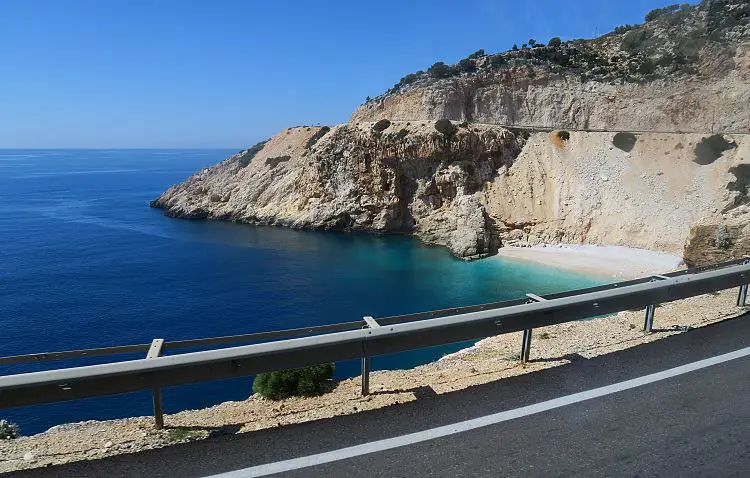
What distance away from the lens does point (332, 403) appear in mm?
5672

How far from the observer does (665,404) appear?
17.0ft

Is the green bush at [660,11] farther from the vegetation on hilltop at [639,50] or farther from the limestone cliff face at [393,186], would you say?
the limestone cliff face at [393,186]

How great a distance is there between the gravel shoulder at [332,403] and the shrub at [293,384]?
0.22m

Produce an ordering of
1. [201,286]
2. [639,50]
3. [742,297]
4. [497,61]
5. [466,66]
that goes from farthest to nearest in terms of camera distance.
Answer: [466,66] → [497,61] → [639,50] → [201,286] → [742,297]

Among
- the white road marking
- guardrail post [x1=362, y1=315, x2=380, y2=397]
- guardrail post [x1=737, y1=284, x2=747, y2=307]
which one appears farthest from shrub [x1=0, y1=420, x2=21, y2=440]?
guardrail post [x1=737, y1=284, x2=747, y2=307]

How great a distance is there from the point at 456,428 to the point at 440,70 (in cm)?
6644

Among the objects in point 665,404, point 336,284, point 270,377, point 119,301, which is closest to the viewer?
point 665,404

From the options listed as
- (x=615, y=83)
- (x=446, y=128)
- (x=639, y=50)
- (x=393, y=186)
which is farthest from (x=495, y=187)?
(x=639, y=50)

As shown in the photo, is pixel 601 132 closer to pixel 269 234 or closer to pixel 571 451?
pixel 269 234

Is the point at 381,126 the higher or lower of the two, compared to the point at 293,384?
higher

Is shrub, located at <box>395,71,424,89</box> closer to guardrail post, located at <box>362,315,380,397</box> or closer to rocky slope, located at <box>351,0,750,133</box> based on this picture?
rocky slope, located at <box>351,0,750,133</box>

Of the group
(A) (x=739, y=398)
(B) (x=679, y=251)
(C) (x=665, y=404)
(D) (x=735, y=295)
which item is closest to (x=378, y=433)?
(C) (x=665, y=404)

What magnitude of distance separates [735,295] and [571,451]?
8524mm

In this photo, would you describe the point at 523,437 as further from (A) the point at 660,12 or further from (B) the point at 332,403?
(A) the point at 660,12
